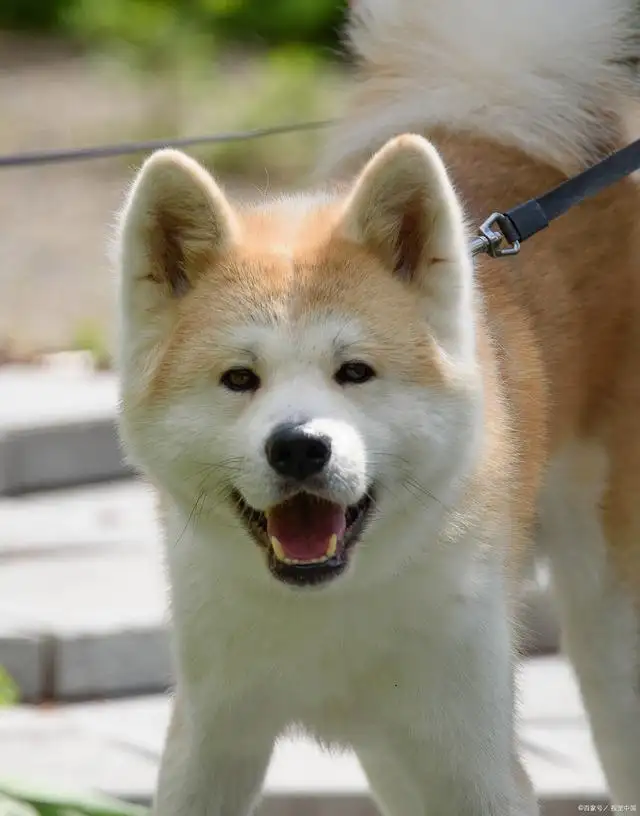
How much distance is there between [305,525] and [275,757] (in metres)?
1.66

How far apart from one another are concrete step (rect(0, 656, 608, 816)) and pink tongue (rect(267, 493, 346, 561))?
1304mm

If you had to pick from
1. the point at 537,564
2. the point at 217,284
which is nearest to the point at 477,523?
the point at 217,284

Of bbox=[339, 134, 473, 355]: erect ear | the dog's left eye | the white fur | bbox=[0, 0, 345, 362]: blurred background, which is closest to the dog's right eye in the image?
the dog's left eye

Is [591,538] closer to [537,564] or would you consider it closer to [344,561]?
[537,564]

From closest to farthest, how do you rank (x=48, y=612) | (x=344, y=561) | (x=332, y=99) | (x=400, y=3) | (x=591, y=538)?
(x=344, y=561) < (x=591, y=538) < (x=400, y=3) < (x=48, y=612) < (x=332, y=99)

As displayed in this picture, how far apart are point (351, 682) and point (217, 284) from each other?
87cm

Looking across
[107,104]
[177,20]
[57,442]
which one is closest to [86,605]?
[57,442]

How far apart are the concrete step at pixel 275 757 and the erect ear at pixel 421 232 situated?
58.5 inches

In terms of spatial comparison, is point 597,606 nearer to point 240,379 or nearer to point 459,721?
point 459,721

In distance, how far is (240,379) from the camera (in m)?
2.98

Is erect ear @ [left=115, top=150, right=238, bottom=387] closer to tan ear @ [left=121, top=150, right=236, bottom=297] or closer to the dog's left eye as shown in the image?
tan ear @ [left=121, top=150, right=236, bottom=297]

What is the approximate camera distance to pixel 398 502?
304 centimetres

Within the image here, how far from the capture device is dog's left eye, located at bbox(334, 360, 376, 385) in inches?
117

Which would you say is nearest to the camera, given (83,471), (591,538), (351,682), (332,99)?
(351,682)
